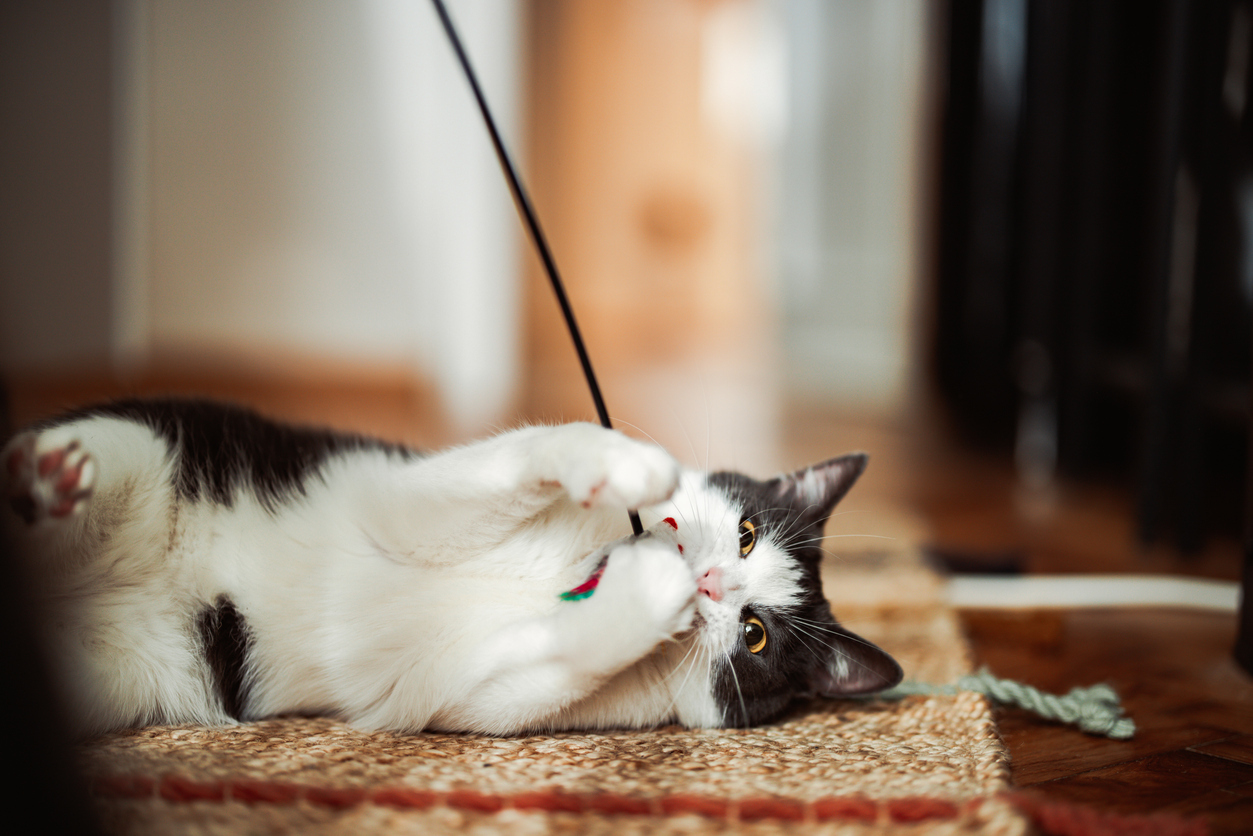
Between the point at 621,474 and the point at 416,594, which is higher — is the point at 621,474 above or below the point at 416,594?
above

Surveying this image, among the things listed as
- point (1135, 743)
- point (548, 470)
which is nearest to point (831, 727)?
point (1135, 743)

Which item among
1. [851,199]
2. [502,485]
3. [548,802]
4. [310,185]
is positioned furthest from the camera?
[851,199]

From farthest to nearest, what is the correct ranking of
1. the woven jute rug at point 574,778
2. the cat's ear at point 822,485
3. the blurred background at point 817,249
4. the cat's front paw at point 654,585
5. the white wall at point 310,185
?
the white wall at point 310,185 → the blurred background at point 817,249 → the cat's ear at point 822,485 → the cat's front paw at point 654,585 → the woven jute rug at point 574,778

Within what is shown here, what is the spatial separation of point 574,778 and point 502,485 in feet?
0.77

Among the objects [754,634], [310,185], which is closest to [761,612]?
[754,634]

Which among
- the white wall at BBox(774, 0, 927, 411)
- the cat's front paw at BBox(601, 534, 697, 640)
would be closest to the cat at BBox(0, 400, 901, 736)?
the cat's front paw at BBox(601, 534, 697, 640)

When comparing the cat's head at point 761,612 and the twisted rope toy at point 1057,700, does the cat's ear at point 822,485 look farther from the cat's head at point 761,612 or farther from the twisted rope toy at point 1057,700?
the twisted rope toy at point 1057,700

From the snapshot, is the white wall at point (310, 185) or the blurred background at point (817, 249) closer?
the blurred background at point (817, 249)

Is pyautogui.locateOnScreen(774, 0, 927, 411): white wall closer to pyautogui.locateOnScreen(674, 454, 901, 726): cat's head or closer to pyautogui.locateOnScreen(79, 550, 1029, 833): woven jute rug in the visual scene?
pyautogui.locateOnScreen(674, 454, 901, 726): cat's head

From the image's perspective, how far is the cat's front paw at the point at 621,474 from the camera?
0.64m

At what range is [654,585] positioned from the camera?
2.23 ft

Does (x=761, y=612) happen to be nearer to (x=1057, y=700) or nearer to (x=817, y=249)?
(x=1057, y=700)

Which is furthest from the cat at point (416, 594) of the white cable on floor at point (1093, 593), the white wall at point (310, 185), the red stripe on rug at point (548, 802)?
the white wall at point (310, 185)

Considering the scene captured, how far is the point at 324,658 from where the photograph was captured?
2.53ft
